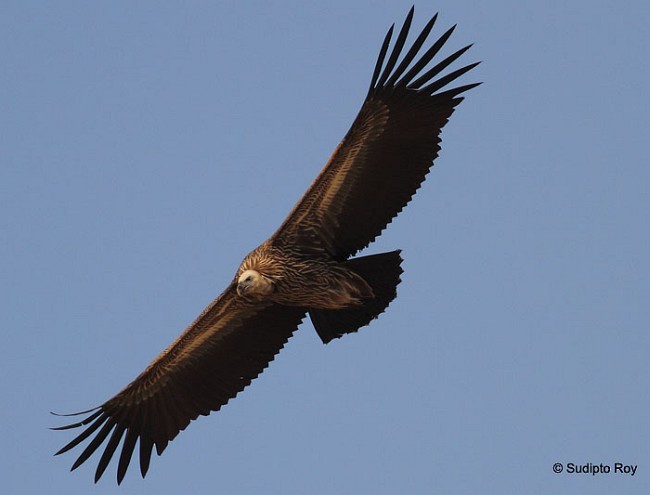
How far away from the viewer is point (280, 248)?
41.8ft

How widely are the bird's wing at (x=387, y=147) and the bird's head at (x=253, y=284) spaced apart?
455mm

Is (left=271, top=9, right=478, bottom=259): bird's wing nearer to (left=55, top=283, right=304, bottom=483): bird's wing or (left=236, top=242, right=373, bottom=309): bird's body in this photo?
(left=236, top=242, right=373, bottom=309): bird's body

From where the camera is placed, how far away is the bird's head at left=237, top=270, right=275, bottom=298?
1256cm

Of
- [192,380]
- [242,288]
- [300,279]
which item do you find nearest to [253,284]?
[242,288]

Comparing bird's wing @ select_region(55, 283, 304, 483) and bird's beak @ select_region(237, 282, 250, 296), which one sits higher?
bird's beak @ select_region(237, 282, 250, 296)

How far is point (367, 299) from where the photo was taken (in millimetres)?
12672

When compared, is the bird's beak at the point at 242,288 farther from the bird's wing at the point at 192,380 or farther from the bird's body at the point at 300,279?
the bird's wing at the point at 192,380

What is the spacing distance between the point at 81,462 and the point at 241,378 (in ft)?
6.56

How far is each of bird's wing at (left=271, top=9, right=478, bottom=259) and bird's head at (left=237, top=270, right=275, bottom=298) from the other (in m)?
0.46

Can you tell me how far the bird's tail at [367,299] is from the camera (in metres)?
12.5

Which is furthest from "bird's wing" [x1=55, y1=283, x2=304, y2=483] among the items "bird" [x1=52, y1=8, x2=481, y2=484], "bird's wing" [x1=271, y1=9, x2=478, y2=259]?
"bird's wing" [x1=271, y1=9, x2=478, y2=259]

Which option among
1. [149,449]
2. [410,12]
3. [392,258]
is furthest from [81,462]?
[410,12]

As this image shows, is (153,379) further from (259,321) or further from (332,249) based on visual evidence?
(332,249)

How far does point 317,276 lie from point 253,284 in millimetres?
682
